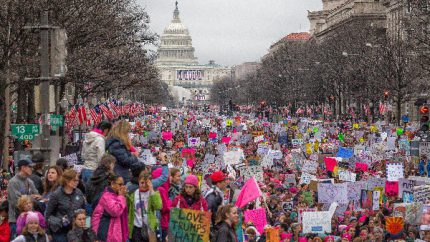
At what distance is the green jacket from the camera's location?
12.1m

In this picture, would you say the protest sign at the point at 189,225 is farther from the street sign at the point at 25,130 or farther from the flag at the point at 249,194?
the street sign at the point at 25,130

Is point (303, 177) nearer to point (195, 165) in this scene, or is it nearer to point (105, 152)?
point (195, 165)

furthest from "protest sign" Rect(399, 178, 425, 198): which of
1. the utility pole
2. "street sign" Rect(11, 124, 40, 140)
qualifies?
"street sign" Rect(11, 124, 40, 140)

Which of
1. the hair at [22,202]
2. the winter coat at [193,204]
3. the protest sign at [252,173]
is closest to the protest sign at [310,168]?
the protest sign at [252,173]

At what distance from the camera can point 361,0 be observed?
11281 centimetres

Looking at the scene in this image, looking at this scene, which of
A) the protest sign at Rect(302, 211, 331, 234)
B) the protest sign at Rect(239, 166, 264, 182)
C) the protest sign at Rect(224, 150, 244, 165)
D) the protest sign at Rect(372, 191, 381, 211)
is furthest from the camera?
the protest sign at Rect(224, 150, 244, 165)

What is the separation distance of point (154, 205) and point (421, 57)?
31772mm

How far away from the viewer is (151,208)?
12.1 meters

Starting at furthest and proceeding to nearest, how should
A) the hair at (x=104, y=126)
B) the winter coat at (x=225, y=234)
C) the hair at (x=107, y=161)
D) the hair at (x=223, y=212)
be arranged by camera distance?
the hair at (x=104, y=126) < the hair at (x=107, y=161) < the hair at (x=223, y=212) < the winter coat at (x=225, y=234)

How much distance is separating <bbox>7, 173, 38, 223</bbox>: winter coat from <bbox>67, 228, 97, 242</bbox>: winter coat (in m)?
1.77

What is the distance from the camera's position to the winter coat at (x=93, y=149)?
1360cm

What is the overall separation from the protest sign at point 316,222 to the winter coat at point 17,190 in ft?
15.1

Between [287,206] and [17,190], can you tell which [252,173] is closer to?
[287,206]

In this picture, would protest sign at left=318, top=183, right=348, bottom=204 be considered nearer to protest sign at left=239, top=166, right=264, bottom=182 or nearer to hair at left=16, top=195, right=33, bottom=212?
protest sign at left=239, top=166, right=264, bottom=182
